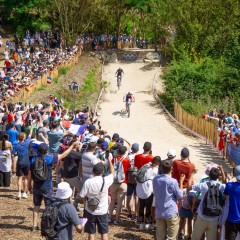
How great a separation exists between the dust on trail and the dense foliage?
2.04 metres

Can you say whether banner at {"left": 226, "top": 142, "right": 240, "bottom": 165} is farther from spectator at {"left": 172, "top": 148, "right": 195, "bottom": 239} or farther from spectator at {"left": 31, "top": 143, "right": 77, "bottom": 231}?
spectator at {"left": 31, "top": 143, "right": 77, "bottom": 231}

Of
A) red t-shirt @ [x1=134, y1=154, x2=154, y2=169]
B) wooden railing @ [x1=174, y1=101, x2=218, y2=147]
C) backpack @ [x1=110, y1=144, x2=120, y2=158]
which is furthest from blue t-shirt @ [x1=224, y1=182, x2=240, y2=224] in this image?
wooden railing @ [x1=174, y1=101, x2=218, y2=147]

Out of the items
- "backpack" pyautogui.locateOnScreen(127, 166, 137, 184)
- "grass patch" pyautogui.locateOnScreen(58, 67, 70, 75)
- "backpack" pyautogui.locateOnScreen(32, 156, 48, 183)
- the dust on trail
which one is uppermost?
"grass patch" pyautogui.locateOnScreen(58, 67, 70, 75)

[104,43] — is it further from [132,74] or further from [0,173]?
[0,173]

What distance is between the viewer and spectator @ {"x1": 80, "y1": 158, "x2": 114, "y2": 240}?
8.36 metres

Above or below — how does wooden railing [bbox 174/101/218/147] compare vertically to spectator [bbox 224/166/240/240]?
below

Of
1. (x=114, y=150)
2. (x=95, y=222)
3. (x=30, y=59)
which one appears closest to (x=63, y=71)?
(x=30, y=59)

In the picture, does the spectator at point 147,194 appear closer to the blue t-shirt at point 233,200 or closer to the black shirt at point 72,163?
the black shirt at point 72,163

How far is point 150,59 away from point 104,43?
18.3ft

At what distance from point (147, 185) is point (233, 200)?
2.22 m

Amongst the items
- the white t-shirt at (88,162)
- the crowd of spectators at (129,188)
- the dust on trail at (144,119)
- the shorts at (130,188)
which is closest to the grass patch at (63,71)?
the dust on trail at (144,119)

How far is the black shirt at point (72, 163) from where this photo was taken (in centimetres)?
1044

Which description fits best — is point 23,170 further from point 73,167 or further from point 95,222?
point 95,222

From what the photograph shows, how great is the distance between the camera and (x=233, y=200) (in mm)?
8148
